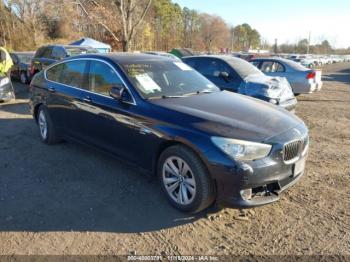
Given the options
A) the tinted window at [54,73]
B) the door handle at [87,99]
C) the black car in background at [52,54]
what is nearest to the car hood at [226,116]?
→ the door handle at [87,99]

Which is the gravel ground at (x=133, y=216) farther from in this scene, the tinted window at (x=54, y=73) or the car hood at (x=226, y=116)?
the tinted window at (x=54, y=73)

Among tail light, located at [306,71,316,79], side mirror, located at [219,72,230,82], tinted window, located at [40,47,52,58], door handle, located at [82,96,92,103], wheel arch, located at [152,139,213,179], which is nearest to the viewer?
wheel arch, located at [152,139,213,179]

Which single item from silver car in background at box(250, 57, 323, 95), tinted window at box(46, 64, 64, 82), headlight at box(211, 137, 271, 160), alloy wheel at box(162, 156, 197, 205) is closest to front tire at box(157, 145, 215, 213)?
alloy wheel at box(162, 156, 197, 205)

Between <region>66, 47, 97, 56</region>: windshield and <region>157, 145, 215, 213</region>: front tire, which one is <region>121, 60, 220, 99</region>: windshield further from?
Answer: <region>66, 47, 97, 56</region>: windshield

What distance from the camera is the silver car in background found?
36.9ft

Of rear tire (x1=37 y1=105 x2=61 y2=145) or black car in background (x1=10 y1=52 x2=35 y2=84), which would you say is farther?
black car in background (x1=10 y1=52 x2=35 y2=84)

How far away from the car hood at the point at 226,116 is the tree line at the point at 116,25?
1906 cm

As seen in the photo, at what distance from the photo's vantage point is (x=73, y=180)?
14.5 feet

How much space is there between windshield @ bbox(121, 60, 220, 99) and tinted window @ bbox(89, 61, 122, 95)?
194mm

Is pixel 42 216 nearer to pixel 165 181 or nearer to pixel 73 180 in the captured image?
pixel 73 180

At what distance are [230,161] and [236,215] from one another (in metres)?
0.84

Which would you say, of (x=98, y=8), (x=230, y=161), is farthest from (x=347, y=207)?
(x=98, y=8)

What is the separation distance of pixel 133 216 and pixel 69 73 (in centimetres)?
288

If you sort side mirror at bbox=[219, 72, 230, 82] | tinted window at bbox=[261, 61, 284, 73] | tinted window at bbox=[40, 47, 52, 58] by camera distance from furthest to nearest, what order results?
1. tinted window at bbox=[40, 47, 52, 58]
2. tinted window at bbox=[261, 61, 284, 73]
3. side mirror at bbox=[219, 72, 230, 82]
